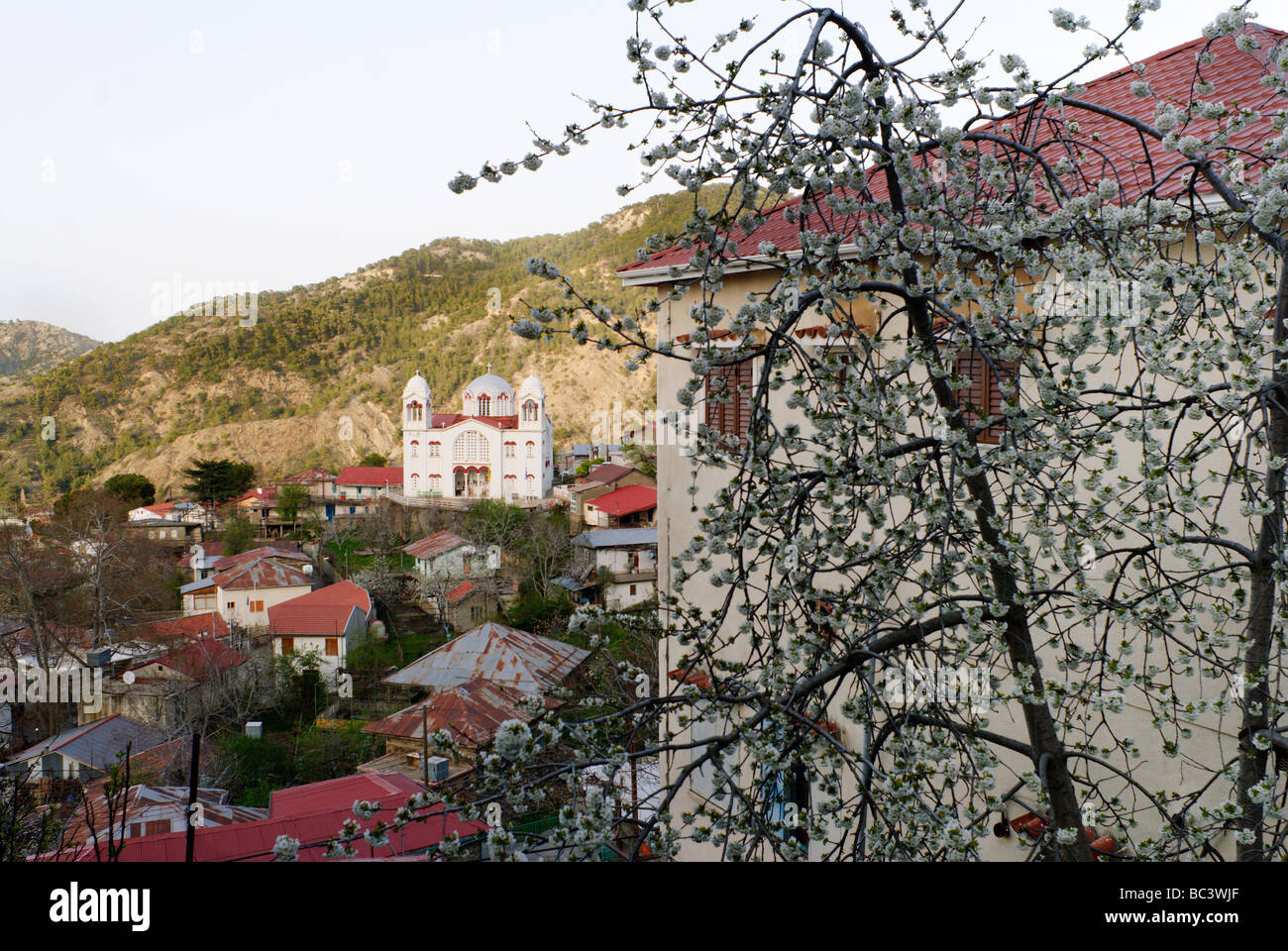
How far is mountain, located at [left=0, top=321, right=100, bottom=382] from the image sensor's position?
96375 millimetres

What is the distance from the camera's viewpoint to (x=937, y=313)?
2.53 metres

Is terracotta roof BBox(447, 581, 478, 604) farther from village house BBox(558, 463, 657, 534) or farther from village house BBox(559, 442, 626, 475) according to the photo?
village house BBox(559, 442, 626, 475)

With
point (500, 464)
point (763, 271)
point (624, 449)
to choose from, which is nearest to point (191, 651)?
point (763, 271)

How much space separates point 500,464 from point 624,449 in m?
7.97

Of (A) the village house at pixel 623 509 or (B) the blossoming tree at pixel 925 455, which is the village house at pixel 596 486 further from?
(B) the blossoming tree at pixel 925 455

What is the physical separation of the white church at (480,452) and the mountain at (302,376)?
19431mm

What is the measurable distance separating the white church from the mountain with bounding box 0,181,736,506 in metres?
19.4

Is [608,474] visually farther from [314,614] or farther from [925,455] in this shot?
[925,455]

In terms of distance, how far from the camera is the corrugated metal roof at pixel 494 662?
20219 millimetres

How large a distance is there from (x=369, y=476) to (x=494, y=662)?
3731cm

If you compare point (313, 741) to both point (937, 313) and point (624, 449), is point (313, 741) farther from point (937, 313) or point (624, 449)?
point (624, 449)

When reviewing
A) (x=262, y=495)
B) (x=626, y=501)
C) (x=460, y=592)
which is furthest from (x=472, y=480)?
(x=460, y=592)

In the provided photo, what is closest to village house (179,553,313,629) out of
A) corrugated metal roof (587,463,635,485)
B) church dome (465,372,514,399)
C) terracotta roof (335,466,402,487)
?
corrugated metal roof (587,463,635,485)

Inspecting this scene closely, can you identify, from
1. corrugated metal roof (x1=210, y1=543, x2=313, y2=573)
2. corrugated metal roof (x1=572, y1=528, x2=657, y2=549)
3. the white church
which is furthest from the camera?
the white church
